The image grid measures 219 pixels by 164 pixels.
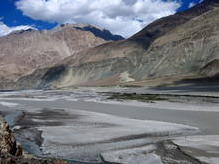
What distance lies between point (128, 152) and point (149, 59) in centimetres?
13059

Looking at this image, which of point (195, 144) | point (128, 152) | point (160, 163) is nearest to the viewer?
point (160, 163)

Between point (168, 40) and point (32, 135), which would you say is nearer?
point (32, 135)

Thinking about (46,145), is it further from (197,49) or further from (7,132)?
(197,49)

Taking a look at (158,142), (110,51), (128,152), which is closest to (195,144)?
(158,142)

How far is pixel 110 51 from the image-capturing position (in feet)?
647

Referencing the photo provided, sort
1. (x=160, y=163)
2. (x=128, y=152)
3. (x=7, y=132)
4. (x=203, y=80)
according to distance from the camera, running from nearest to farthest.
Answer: (x=7, y=132) < (x=160, y=163) < (x=128, y=152) < (x=203, y=80)

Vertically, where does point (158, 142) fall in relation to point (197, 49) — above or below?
below

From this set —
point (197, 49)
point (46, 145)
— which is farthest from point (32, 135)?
point (197, 49)

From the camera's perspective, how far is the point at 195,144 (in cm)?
1655

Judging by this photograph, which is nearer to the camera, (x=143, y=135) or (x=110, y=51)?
(x=143, y=135)

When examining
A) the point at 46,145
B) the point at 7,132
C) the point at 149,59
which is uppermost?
the point at 149,59

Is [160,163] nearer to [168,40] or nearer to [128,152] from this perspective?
[128,152]

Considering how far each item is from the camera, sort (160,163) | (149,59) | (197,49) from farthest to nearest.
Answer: (149,59)
(197,49)
(160,163)

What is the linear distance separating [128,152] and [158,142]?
2795 millimetres
